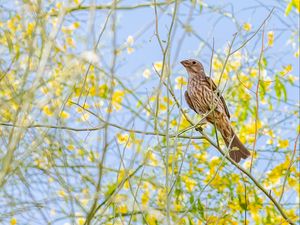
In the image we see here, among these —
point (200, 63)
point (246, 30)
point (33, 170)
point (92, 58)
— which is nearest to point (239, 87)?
point (246, 30)

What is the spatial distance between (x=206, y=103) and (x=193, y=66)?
324 millimetres

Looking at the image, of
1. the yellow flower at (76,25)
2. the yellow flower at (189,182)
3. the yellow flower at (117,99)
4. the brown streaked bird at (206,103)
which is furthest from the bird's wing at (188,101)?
the yellow flower at (76,25)

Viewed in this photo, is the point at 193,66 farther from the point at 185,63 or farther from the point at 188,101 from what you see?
the point at 188,101

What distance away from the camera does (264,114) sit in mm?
6422

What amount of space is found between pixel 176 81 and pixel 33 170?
4.66 ft

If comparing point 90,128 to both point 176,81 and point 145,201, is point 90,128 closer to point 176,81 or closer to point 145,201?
point 145,201

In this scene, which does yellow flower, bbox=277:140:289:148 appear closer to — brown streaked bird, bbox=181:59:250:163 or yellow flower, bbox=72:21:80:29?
brown streaked bird, bbox=181:59:250:163

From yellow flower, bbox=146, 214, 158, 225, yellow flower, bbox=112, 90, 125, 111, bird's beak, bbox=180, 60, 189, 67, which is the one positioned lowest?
yellow flower, bbox=146, 214, 158, 225

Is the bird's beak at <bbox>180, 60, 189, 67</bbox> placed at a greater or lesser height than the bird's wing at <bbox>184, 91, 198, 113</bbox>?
greater

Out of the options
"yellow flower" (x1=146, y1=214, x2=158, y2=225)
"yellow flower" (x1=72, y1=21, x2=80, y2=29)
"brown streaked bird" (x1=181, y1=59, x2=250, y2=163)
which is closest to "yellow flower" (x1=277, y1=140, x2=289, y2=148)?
A: "brown streaked bird" (x1=181, y1=59, x2=250, y2=163)

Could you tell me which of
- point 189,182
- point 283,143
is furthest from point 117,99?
point 283,143

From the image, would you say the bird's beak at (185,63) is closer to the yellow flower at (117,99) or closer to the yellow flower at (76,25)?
the yellow flower at (117,99)

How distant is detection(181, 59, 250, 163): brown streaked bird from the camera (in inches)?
190

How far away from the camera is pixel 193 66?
17.2ft
